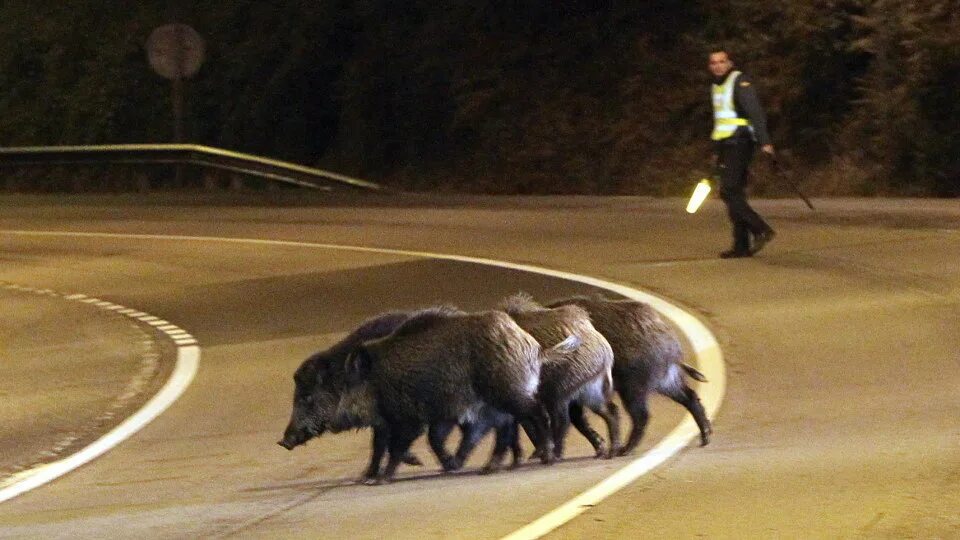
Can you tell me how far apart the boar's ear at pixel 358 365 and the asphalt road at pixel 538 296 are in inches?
22.4

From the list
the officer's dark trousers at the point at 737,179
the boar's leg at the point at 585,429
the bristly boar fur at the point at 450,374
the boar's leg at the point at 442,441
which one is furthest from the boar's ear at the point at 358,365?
the officer's dark trousers at the point at 737,179

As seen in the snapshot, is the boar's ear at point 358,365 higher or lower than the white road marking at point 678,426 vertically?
higher

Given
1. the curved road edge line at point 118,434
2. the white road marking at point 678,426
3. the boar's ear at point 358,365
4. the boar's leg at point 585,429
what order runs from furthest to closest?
the curved road edge line at point 118,434, the boar's leg at point 585,429, the boar's ear at point 358,365, the white road marking at point 678,426

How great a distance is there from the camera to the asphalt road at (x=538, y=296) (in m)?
7.49

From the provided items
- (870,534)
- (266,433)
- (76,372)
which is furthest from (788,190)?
(870,534)

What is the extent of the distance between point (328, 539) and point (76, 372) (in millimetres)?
6447

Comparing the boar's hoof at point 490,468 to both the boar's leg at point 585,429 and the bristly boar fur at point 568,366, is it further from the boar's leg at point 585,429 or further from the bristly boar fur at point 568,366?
the boar's leg at point 585,429

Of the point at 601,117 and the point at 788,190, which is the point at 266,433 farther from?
the point at 601,117

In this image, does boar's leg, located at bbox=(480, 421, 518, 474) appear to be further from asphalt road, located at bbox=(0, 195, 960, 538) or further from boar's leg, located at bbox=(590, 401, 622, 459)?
boar's leg, located at bbox=(590, 401, 622, 459)

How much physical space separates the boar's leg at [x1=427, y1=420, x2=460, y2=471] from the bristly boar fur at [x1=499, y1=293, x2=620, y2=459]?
1.66ft

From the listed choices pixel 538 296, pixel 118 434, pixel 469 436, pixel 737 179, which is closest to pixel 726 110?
pixel 737 179

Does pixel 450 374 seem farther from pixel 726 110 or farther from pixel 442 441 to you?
pixel 726 110

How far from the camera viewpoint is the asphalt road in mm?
7492

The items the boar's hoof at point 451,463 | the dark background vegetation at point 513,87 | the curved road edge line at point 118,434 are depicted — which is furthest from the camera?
the dark background vegetation at point 513,87
